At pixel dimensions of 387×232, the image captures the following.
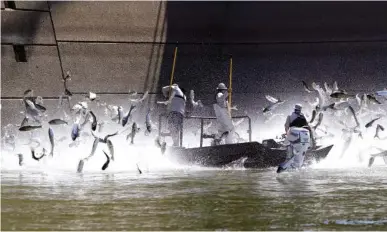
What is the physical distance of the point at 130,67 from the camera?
33.6 meters

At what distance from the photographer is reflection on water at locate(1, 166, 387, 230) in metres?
11.6

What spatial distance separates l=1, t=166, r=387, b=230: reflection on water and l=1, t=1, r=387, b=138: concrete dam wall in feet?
43.5

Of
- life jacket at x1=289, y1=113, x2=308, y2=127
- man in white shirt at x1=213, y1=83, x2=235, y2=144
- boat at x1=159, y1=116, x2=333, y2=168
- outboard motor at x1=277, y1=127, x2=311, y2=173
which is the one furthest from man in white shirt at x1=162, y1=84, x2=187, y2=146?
outboard motor at x1=277, y1=127, x2=311, y2=173

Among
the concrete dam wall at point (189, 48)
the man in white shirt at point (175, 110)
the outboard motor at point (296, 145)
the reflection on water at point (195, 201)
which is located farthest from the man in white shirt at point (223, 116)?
the concrete dam wall at point (189, 48)

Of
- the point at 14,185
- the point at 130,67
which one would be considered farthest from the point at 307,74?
the point at 14,185

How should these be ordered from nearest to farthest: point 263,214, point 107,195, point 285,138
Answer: point 263,214 → point 107,195 → point 285,138

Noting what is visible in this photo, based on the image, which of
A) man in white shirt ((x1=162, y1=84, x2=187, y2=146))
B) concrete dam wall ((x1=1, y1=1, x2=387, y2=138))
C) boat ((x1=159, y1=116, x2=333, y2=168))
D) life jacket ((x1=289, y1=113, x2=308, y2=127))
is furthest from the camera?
concrete dam wall ((x1=1, y1=1, x2=387, y2=138))

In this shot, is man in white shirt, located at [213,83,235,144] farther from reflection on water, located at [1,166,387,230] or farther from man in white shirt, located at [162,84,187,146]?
reflection on water, located at [1,166,387,230]

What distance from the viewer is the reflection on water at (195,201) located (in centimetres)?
1156

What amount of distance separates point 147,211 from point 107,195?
241 centimetres

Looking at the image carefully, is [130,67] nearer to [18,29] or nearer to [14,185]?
[18,29]

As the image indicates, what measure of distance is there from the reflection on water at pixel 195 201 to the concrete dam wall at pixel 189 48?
13.3 m

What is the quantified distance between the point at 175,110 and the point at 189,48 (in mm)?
9607

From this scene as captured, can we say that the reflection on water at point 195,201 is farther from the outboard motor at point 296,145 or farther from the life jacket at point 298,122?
the life jacket at point 298,122
